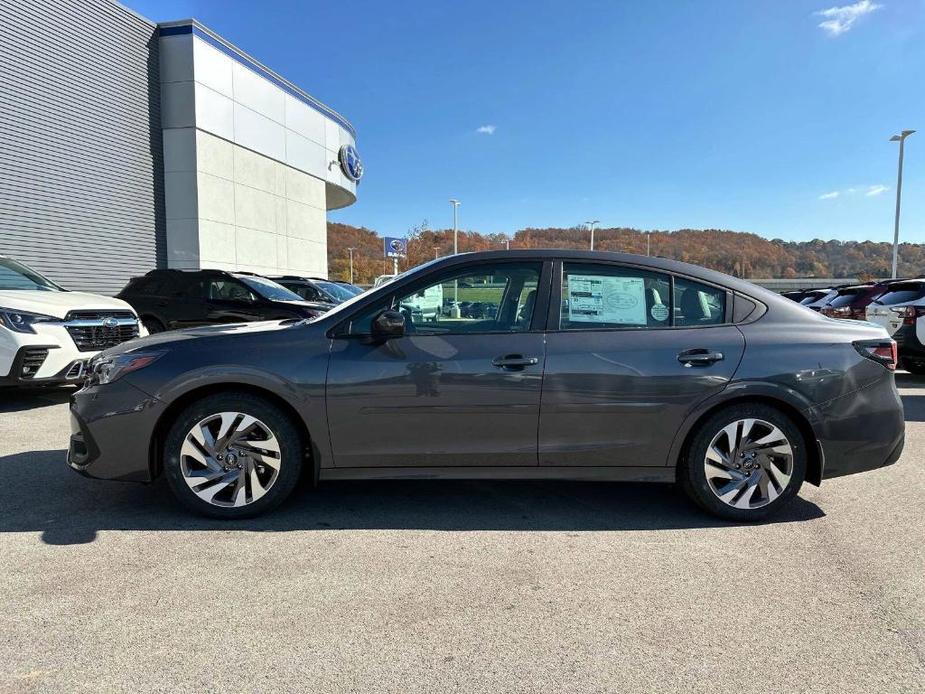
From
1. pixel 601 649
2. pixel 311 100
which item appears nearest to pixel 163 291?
pixel 601 649

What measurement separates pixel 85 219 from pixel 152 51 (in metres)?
5.54

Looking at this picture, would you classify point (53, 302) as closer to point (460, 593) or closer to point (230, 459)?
point (230, 459)

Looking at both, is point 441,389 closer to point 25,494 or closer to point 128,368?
point 128,368

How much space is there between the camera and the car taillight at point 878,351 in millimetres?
3615

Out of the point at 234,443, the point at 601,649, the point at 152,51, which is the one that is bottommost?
the point at 601,649

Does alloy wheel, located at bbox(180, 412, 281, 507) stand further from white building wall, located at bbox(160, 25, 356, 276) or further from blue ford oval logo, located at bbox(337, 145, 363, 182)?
blue ford oval logo, located at bbox(337, 145, 363, 182)

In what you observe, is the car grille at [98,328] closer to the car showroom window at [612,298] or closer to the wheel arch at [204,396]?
the wheel arch at [204,396]

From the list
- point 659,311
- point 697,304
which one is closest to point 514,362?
point 659,311

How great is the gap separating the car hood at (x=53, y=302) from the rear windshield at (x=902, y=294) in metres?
11.1

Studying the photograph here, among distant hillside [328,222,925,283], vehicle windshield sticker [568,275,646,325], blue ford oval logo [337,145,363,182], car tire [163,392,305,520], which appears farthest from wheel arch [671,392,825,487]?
distant hillside [328,222,925,283]

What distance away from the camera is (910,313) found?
9.07 m

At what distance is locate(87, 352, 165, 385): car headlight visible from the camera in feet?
11.7

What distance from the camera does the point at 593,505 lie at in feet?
12.9

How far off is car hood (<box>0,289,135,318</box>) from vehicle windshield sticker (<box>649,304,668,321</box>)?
6387mm
